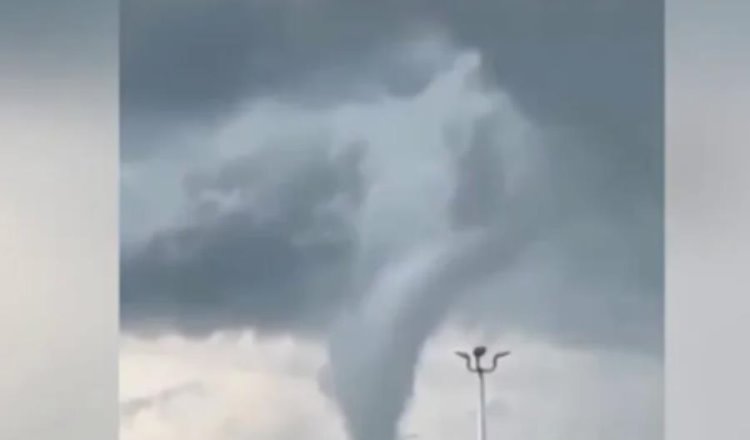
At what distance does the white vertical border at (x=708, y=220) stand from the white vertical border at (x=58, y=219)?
1.33 meters

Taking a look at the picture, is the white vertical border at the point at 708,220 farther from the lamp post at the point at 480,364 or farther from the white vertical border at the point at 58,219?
Result: the white vertical border at the point at 58,219

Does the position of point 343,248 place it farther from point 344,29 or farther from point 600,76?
point 600,76

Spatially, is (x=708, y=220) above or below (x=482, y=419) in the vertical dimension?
above

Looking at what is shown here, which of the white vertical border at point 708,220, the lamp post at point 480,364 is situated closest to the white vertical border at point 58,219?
the lamp post at point 480,364

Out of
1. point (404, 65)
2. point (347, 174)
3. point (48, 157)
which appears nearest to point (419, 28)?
point (404, 65)

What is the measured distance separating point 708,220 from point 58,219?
1559mm

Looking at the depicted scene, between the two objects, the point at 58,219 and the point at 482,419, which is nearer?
the point at 482,419

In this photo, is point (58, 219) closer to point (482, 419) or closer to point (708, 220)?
point (482, 419)

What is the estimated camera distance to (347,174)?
9.26ft

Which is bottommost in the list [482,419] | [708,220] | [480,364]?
[482,419]

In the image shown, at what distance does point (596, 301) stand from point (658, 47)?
61cm

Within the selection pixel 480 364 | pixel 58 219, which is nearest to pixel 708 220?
pixel 480 364

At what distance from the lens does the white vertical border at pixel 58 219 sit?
2.88 metres

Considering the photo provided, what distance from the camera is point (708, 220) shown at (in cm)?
274
